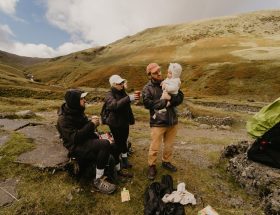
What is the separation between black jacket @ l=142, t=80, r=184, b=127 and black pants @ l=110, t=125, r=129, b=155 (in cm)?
99

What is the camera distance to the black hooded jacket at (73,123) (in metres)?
9.53

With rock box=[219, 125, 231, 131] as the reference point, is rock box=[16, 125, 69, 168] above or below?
above

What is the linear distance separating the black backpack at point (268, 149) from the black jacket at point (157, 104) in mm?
2935

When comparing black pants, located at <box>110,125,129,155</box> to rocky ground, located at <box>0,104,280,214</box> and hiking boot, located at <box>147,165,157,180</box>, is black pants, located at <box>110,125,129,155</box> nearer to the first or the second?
hiking boot, located at <box>147,165,157,180</box>

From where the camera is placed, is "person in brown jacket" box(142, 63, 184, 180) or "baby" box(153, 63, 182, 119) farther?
"person in brown jacket" box(142, 63, 184, 180)

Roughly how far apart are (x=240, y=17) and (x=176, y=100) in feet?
644

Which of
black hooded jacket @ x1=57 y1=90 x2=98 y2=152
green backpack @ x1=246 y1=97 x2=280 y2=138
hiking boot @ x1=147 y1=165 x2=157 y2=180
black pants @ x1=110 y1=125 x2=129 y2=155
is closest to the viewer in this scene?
black hooded jacket @ x1=57 y1=90 x2=98 y2=152

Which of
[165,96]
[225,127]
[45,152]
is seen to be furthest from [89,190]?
[225,127]

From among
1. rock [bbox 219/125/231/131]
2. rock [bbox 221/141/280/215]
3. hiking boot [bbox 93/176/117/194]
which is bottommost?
rock [bbox 219/125/231/131]

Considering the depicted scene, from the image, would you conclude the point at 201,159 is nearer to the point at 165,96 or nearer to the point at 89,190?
the point at 165,96

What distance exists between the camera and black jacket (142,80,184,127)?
10.6 metres

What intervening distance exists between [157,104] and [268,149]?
397cm

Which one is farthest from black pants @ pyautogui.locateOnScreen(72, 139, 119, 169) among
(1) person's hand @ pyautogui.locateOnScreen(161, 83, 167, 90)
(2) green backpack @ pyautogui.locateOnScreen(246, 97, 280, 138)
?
(2) green backpack @ pyautogui.locateOnScreen(246, 97, 280, 138)

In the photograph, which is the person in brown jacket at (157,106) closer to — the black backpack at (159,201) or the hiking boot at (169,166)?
the black backpack at (159,201)
